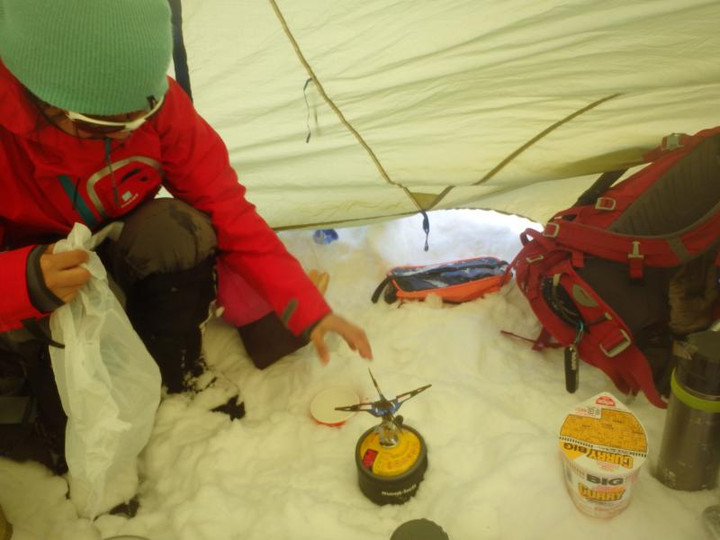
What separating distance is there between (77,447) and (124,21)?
0.64 meters

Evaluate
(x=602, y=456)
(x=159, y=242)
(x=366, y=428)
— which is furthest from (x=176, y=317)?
(x=602, y=456)

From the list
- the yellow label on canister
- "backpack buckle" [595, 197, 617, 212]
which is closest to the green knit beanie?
the yellow label on canister

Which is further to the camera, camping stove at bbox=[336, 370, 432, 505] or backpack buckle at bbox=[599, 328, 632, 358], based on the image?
backpack buckle at bbox=[599, 328, 632, 358]

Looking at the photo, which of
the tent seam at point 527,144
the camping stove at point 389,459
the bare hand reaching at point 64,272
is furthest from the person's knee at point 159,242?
the tent seam at point 527,144

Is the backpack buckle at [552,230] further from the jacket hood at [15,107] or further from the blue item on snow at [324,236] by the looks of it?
the jacket hood at [15,107]

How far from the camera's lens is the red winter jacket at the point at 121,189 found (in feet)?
2.73

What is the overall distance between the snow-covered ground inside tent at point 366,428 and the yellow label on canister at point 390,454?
0.23 feet

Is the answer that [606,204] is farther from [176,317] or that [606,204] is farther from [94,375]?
[94,375]

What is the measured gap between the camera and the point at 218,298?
1283mm

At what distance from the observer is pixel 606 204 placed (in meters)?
1.25

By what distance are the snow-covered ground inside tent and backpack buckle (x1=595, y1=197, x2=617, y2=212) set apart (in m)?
0.32

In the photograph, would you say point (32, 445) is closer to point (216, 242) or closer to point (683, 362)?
point (216, 242)

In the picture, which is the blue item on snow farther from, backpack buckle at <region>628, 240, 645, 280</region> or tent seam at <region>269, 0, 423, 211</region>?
backpack buckle at <region>628, 240, 645, 280</region>

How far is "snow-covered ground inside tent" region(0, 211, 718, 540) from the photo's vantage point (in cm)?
95
